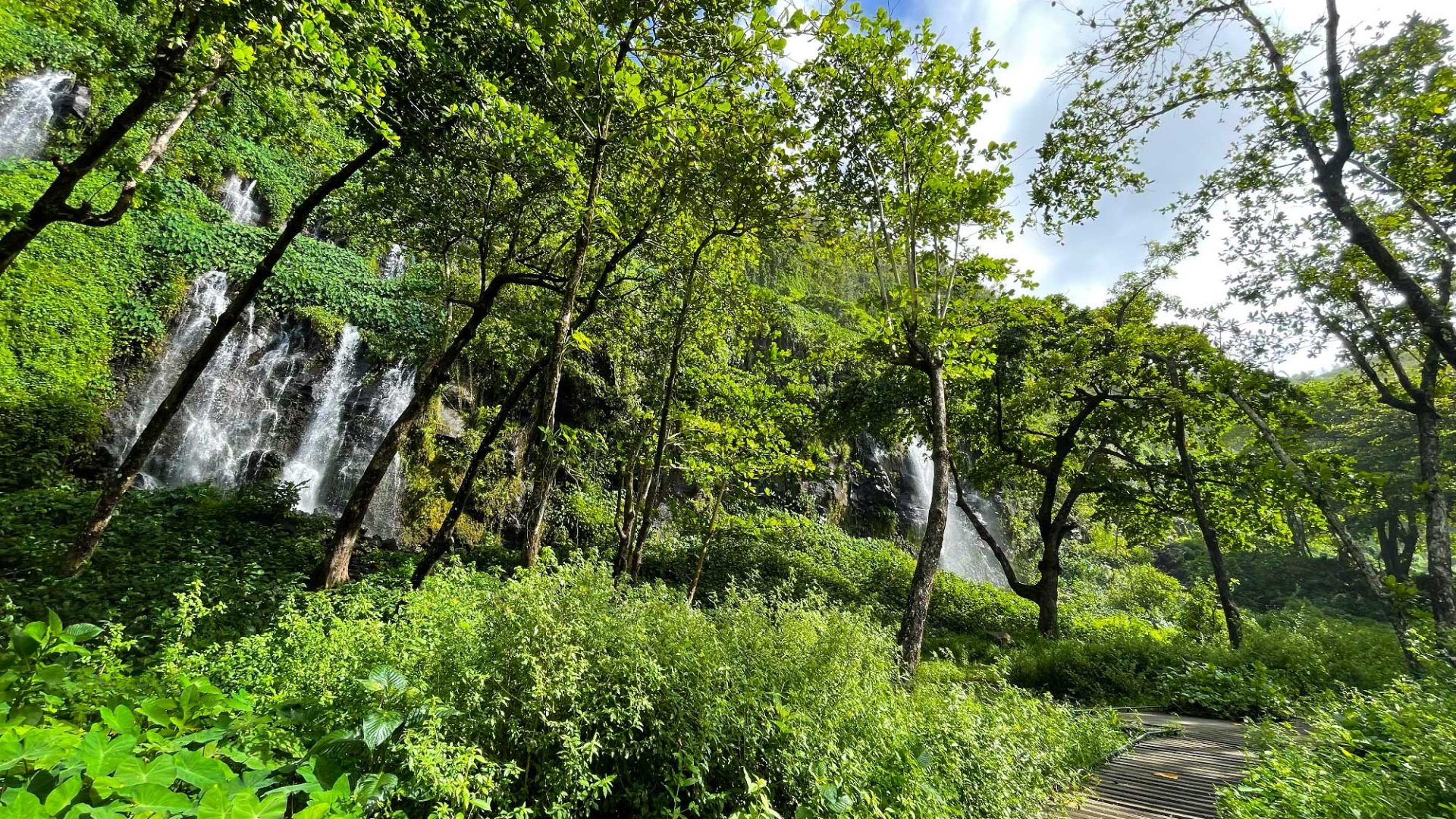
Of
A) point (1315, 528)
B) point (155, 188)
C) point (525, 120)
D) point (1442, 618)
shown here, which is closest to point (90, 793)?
point (525, 120)

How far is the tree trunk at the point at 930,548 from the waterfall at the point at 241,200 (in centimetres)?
1841

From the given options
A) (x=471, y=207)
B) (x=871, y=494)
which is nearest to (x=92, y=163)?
(x=471, y=207)

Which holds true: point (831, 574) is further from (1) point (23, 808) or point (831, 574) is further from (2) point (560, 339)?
(1) point (23, 808)

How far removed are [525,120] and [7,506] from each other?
8.75 metres

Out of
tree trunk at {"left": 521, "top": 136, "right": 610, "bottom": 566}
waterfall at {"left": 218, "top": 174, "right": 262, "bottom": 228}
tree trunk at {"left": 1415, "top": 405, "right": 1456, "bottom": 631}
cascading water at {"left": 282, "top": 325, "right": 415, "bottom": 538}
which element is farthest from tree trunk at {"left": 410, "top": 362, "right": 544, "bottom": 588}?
waterfall at {"left": 218, "top": 174, "right": 262, "bottom": 228}

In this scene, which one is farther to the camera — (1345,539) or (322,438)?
(322,438)

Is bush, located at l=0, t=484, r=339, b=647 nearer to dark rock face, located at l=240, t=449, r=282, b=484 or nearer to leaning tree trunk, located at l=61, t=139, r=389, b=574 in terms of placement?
leaning tree trunk, located at l=61, t=139, r=389, b=574

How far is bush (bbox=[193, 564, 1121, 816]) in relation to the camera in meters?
2.72

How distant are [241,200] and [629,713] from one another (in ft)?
65.5

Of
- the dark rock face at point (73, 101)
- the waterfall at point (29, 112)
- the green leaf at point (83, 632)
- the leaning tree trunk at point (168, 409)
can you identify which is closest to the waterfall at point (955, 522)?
the leaning tree trunk at point (168, 409)

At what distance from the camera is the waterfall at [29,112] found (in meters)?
12.7

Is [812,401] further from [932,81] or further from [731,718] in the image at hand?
[731,718]

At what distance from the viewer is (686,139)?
6.87 m

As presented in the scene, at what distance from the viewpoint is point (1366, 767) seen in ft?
13.7
